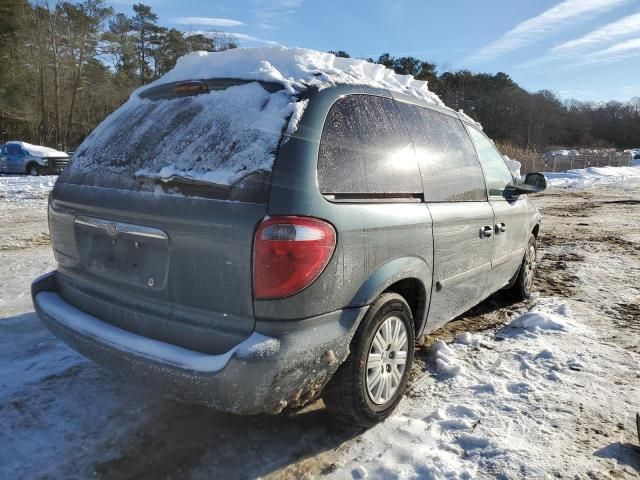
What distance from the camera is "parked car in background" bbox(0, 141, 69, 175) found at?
76.3ft

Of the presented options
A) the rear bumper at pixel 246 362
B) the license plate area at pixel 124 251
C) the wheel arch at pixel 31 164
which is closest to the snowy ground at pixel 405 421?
the rear bumper at pixel 246 362

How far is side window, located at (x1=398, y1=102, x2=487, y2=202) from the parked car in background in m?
23.7

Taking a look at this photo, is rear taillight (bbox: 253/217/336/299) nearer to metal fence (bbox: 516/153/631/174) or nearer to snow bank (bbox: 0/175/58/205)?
snow bank (bbox: 0/175/58/205)

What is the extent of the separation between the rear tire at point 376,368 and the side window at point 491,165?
67.4 inches

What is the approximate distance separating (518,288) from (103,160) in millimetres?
4023

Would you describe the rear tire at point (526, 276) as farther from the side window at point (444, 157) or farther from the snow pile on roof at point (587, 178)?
the snow pile on roof at point (587, 178)

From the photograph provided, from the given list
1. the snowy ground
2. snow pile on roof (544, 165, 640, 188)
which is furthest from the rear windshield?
snow pile on roof (544, 165, 640, 188)

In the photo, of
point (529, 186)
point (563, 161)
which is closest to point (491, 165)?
point (529, 186)

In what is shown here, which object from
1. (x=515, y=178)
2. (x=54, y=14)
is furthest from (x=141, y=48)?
(x=515, y=178)

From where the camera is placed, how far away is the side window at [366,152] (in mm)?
2365

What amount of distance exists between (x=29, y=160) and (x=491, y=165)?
24596mm

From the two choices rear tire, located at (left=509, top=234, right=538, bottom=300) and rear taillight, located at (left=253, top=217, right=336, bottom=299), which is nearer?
rear taillight, located at (left=253, top=217, right=336, bottom=299)

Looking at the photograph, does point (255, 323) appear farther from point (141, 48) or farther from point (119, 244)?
point (141, 48)

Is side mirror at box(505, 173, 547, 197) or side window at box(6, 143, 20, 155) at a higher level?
side window at box(6, 143, 20, 155)
